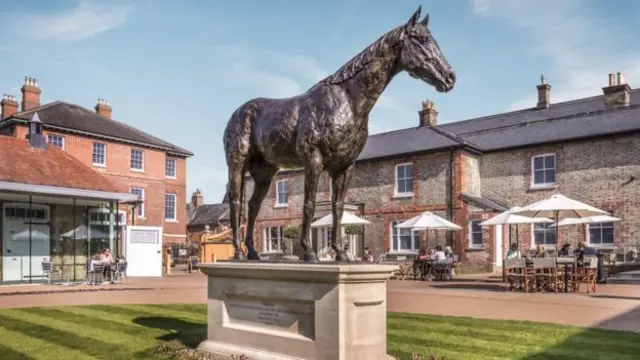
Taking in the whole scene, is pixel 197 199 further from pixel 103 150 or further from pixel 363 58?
pixel 363 58

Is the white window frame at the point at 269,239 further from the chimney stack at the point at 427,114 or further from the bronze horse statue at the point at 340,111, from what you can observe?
the bronze horse statue at the point at 340,111

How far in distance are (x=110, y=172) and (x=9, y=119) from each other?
228 inches

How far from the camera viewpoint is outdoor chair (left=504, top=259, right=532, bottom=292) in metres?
14.3

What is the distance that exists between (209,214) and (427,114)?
2558cm

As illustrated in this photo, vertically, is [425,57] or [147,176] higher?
[147,176]

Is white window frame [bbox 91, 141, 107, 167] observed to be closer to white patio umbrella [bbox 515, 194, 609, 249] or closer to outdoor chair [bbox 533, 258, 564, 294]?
white patio umbrella [bbox 515, 194, 609, 249]

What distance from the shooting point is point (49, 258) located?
65.3 feet

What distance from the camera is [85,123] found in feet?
105

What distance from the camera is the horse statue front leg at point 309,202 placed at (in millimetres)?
5762

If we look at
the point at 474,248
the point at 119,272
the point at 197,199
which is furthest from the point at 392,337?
the point at 197,199

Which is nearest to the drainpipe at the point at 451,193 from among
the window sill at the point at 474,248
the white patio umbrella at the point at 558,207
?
the window sill at the point at 474,248

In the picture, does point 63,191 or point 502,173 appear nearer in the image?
point 63,191

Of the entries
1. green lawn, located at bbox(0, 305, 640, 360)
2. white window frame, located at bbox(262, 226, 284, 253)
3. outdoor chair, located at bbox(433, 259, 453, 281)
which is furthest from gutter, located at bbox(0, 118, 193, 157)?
green lawn, located at bbox(0, 305, 640, 360)

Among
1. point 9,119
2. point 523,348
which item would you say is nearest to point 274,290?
point 523,348
